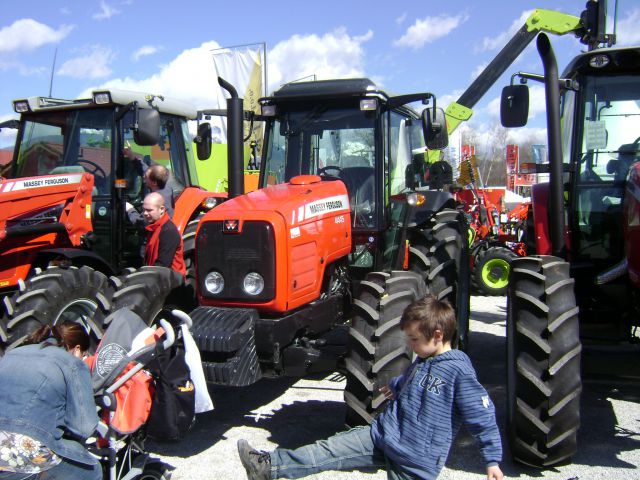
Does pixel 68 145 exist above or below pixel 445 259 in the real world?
Answer: above

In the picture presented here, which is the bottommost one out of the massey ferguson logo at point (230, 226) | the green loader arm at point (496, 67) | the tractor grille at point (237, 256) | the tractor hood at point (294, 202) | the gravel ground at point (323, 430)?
the gravel ground at point (323, 430)

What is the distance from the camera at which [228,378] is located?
13.5 feet

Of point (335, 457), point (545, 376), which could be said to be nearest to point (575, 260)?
point (545, 376)

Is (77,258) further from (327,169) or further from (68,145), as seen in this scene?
(327,169)

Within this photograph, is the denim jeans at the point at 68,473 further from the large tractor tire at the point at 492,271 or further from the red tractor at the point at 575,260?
the large tractor tire at the point at 492,271

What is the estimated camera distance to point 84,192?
602 centimetres

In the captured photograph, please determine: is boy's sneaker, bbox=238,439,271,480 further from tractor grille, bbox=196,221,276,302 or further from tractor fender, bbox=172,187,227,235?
tractor fender, bbox=172,187,227,235

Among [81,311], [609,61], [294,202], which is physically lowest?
[81,311]

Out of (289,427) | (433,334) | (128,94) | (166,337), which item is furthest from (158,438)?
(128,94)

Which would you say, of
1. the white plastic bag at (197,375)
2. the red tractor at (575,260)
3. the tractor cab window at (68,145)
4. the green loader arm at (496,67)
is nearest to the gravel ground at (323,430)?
the red tractor at (575,260)

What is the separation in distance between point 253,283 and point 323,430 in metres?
1.21

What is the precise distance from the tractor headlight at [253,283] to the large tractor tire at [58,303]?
1.11m

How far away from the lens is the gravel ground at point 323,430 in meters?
4.06

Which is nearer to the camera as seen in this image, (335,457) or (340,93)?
(335,457)
